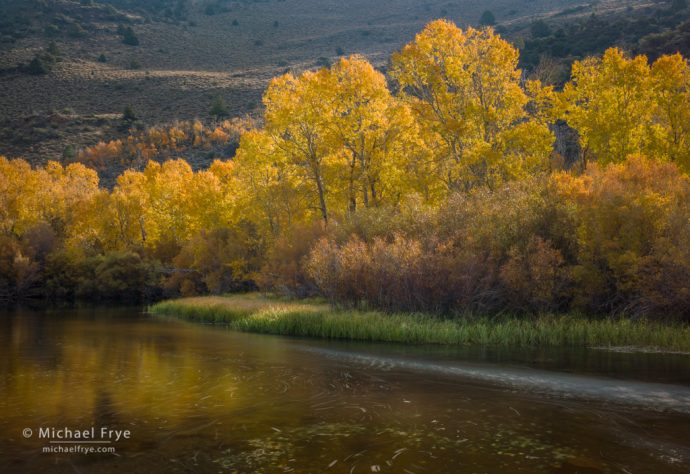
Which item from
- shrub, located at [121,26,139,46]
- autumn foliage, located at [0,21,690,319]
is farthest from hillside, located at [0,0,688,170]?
autumn foliage, located at [0,21,690,319]

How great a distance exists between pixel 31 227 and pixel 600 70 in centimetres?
5597

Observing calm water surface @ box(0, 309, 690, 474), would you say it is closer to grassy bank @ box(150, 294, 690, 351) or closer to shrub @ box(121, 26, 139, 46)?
grassy bank @ box(150, 294, 690, 351)

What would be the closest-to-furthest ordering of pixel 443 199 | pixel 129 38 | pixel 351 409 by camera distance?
pixel 351 409
pixel 443 199
pixel 129 38

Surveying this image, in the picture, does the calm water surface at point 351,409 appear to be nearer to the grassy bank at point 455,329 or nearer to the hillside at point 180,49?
the grassy bank at point 455,329

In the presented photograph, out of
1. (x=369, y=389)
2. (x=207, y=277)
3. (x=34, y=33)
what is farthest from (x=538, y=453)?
(x=34, y=33)

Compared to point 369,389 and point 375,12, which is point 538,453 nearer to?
point 369,389

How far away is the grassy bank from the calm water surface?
1.59 m

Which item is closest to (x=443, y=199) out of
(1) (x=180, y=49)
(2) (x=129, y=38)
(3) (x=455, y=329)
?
(3) (x=455, y=329)

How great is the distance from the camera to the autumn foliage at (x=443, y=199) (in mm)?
25484

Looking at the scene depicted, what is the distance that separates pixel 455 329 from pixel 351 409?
12.3 meters

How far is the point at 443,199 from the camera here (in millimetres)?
37375

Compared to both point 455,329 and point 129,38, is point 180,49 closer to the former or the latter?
point 129,38

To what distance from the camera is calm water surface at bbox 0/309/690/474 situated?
34.7 feet

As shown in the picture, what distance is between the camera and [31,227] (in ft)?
211
